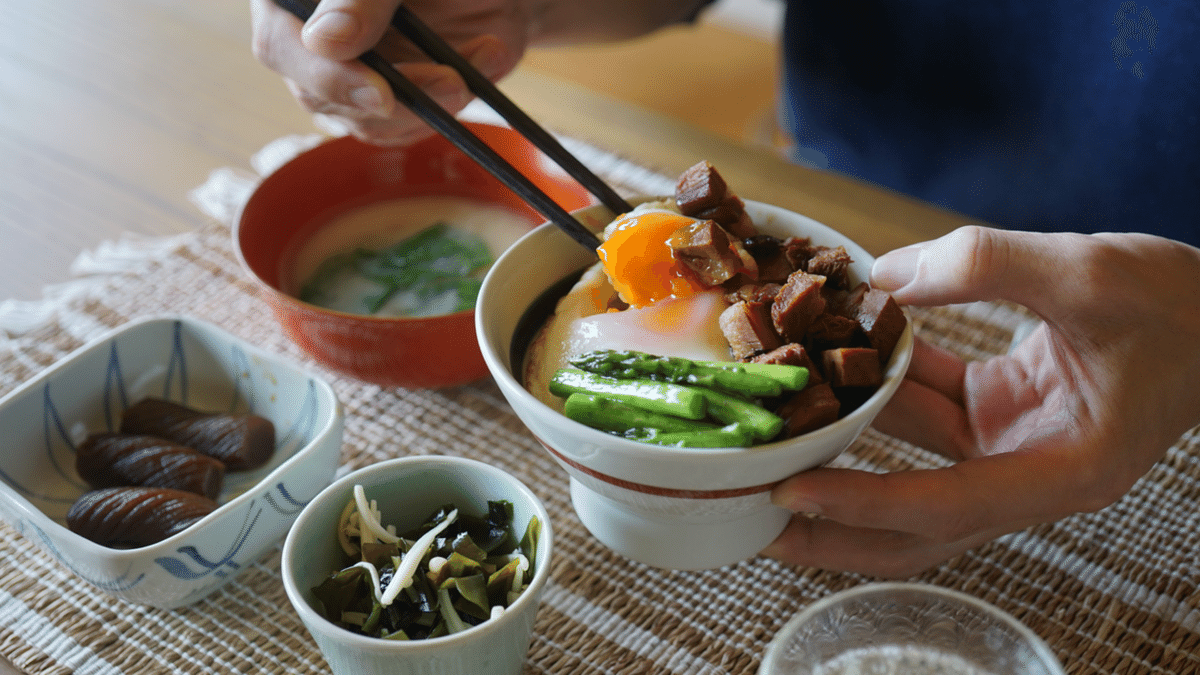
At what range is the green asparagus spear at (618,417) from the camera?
1029 millimetres

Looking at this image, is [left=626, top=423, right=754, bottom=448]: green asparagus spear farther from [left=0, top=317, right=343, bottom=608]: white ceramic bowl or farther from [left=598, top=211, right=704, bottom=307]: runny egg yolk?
[left=0, top=317, right=343, bottom=608]: white ceramic bowl

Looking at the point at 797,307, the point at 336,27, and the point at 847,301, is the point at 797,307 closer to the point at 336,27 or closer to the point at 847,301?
the point at 847,301

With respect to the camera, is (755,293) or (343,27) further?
(343,27)

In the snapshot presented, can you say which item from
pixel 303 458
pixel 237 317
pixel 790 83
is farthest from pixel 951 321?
pixel 237 317

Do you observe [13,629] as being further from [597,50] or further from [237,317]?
[597,50]

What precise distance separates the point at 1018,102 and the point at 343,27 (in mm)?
1432

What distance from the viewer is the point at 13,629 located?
3.91 feet

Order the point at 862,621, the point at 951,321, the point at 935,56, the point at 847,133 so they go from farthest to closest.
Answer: the point at 847,133 < the point at 935,56 < the point at 951,321 < the point at 862,621

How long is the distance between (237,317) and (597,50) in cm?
194

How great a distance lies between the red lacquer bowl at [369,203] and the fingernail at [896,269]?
1.96 feet

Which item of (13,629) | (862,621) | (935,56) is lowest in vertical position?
(13,629)

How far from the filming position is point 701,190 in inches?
48.4

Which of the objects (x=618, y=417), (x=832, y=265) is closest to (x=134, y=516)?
(x=618, y=417)

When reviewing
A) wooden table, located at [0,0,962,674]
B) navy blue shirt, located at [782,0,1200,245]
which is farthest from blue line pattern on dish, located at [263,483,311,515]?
navy blue shirt, located at [782,0,1200,245]
